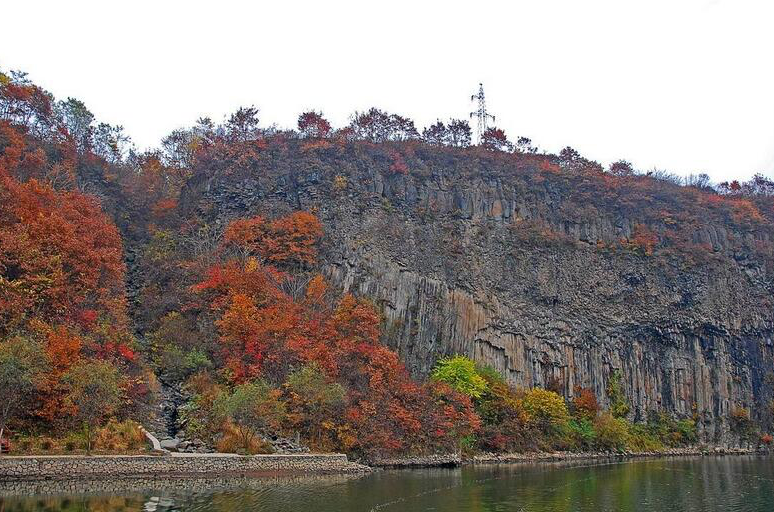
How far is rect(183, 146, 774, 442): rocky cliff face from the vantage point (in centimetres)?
6412

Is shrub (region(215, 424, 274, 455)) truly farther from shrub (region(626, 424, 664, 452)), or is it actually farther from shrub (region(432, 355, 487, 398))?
shrub (region(626, 424, 664, 452))

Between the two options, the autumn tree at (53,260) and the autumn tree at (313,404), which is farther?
the autumn tree at (313,404)

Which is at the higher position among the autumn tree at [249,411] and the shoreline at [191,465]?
the autumn tree at [249,411]

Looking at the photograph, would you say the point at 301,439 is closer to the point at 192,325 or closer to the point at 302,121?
the point at 192,325

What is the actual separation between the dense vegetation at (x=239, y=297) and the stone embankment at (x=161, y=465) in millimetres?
1929

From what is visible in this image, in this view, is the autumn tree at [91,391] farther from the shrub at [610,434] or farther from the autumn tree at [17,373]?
the shrub at [610,434]

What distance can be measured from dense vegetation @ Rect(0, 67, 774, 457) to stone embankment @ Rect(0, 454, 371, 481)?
1.93m

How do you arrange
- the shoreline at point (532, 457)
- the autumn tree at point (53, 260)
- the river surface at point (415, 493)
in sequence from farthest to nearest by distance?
the shoreline at point (532, 457) → the autumn tree at point (53, 260) → the river surface at point (415, 493)

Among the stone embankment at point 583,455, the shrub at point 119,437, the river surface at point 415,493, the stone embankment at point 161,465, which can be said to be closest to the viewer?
the river surface at point 415,493

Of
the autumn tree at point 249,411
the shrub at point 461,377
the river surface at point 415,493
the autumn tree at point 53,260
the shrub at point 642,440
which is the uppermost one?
the autumn tree at point 53,260

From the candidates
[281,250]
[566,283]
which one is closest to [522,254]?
[566,283]

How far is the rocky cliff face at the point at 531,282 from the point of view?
64.1 metres

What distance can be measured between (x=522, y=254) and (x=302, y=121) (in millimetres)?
27935

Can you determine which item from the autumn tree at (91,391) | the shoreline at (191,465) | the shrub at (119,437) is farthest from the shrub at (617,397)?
the autumn tree at (91,391)
